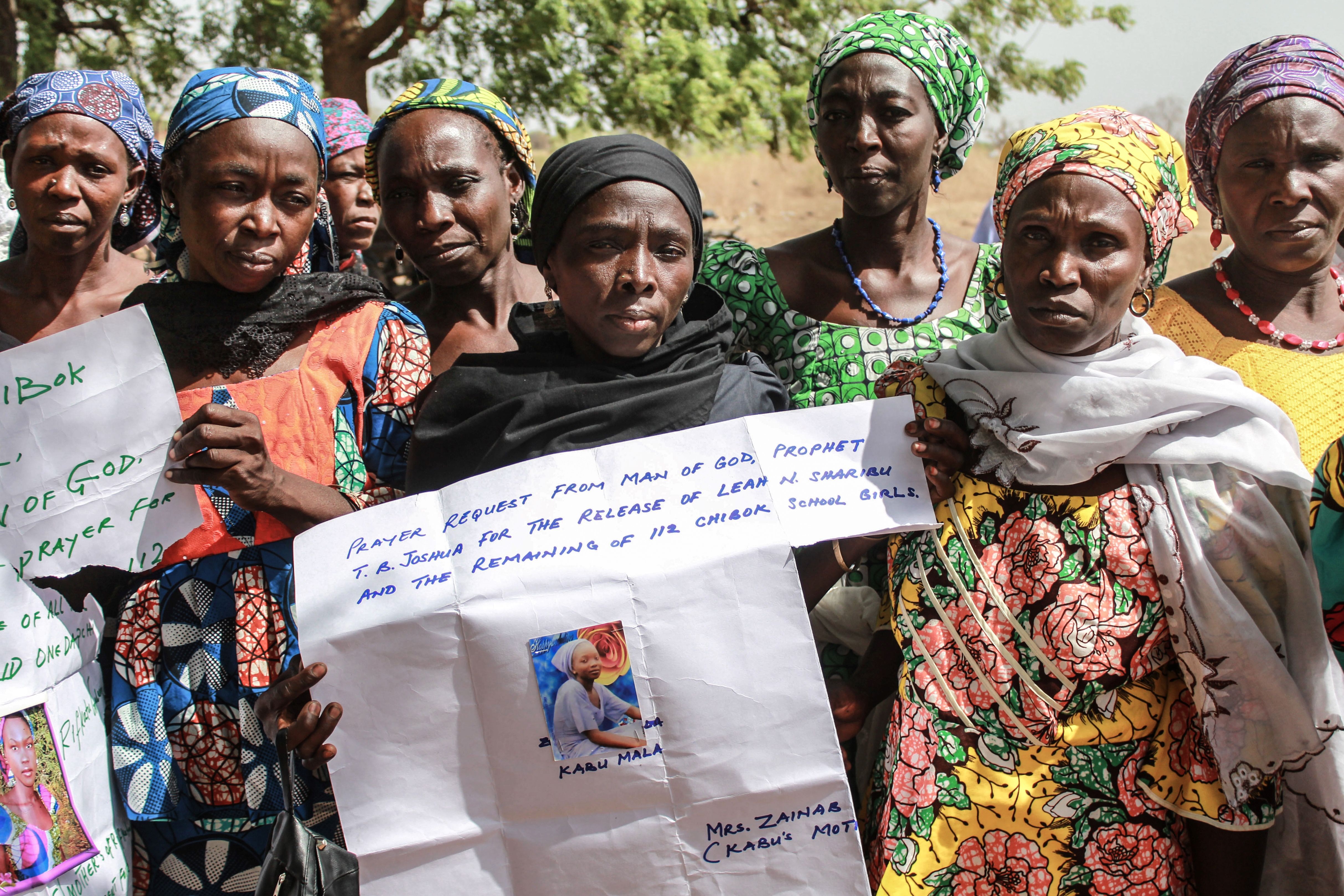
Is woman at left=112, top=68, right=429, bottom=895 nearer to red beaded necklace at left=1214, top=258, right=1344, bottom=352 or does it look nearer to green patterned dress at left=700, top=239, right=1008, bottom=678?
green patterned dress at left=700, top=239, right=1008, bottom=678

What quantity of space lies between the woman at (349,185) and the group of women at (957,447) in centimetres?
154

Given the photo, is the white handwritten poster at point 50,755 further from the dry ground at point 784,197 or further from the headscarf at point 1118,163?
the dry ground at point 784,197

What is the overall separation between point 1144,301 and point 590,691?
1.39m

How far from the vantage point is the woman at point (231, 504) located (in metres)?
2.20

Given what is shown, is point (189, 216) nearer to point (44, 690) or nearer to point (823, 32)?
point (44, 690)

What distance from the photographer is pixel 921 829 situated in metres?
2.07

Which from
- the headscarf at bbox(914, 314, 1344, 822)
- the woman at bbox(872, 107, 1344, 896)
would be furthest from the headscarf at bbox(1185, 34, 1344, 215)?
the headscarf at bbox(914, 314, 1344, 822)

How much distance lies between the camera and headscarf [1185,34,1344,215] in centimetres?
241

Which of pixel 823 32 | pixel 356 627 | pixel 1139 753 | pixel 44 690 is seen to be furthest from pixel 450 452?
pixel 823 32

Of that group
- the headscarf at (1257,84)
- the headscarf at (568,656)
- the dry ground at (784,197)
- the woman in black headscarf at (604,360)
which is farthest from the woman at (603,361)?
the dry ground at (784,197)

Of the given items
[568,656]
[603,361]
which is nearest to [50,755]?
[568,656]

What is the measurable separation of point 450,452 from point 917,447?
96cm

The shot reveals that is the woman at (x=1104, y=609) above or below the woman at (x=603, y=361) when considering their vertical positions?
below

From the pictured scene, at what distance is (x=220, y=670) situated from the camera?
219 centimetres
